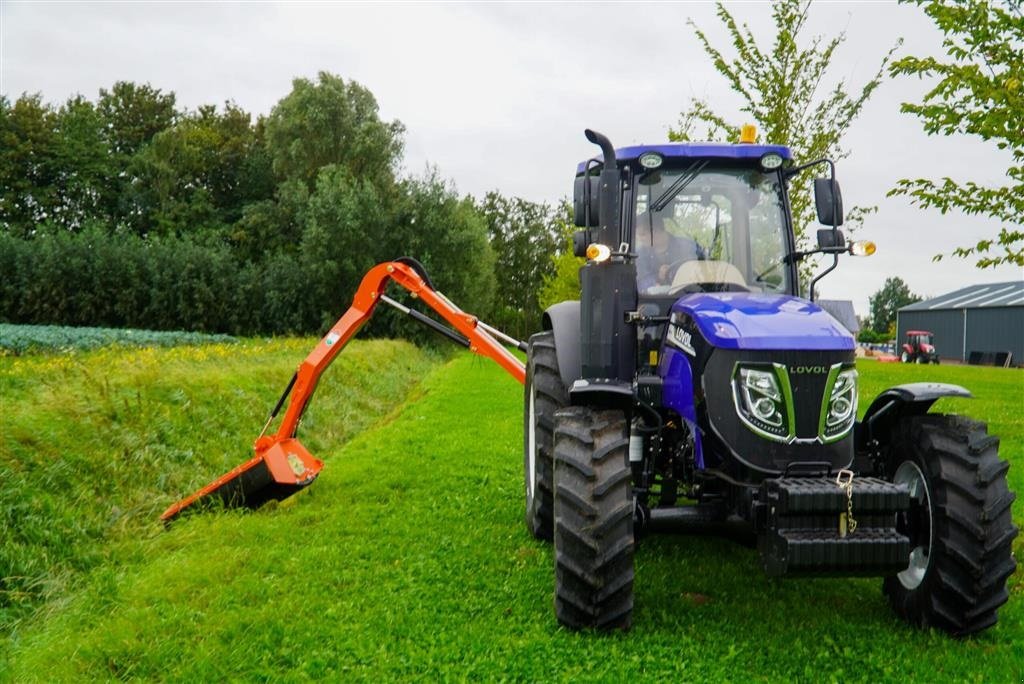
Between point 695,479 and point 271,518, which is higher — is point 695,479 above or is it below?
above

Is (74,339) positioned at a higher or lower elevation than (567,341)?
lower

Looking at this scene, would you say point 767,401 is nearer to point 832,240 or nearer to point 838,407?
point 838,407

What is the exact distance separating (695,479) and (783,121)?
12059mm

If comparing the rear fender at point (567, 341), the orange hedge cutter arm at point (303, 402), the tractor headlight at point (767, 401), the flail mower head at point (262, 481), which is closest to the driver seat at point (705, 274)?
the rear fender at point (567, 341)

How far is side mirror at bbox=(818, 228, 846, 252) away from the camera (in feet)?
18.2

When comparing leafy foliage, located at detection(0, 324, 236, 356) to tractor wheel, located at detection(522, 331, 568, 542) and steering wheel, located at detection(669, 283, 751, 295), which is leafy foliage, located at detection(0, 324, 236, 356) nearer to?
tractor wheel, located at detection(522, 331, 568, 542)

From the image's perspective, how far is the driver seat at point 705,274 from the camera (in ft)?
19.1

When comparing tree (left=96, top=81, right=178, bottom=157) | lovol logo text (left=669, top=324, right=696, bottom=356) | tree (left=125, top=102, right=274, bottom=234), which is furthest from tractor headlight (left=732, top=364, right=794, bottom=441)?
tree (left=96, top=81, right=178, bottom=157)

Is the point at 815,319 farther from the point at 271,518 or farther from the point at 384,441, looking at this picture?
the point at 384,441

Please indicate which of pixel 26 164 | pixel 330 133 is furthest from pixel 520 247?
pixel 26 164

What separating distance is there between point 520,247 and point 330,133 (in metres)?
22.9

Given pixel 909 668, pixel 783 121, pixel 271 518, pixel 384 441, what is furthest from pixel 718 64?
pixel 909 668

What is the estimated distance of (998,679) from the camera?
4352 millimetres

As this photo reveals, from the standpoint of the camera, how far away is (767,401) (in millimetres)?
4738
